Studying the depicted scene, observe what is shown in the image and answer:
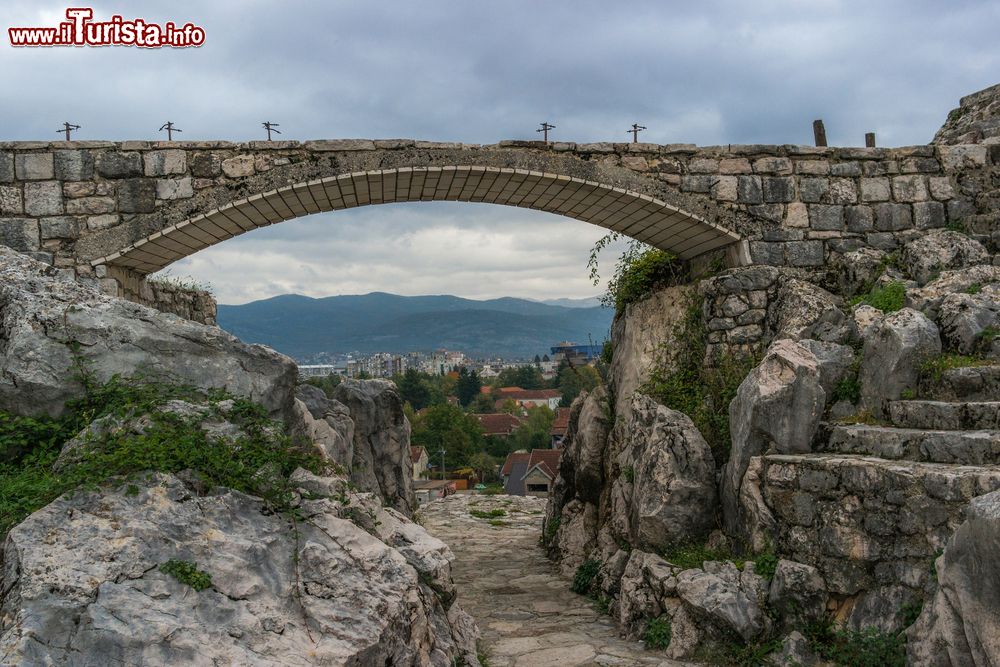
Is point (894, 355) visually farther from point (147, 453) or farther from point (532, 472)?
point (532, 472)

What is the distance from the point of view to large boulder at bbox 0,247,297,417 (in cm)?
569

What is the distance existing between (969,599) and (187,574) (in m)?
4.43

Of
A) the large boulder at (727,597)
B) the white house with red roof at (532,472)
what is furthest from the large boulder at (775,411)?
the white house with red roof at (532,472)

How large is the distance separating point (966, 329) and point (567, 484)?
5989 millimetres

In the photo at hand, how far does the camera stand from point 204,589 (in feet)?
14.7

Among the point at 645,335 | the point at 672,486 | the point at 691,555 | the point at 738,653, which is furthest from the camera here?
the point at 645,335

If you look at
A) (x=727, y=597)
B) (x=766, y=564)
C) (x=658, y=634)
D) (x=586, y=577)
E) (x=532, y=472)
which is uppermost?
(x=766, y=564)

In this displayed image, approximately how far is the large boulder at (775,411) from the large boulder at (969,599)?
195 centimetres

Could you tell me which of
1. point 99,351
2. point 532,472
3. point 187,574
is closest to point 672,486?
point 187,574

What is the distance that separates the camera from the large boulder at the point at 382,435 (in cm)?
1349

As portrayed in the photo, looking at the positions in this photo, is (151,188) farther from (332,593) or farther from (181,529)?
(332,593)

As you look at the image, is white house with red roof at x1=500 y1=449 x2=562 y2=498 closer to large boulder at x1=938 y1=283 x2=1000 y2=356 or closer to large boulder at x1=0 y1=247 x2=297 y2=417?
large boulder at x1=938 y1=283 x2=1000 y2=356

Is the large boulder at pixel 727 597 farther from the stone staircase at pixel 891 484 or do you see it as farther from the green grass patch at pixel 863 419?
the green grass patch at pixel 863 419

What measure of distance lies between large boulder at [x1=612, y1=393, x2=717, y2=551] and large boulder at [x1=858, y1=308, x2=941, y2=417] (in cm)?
166
